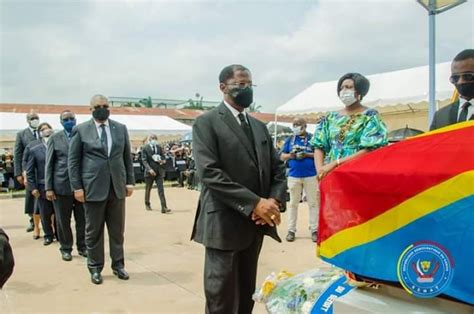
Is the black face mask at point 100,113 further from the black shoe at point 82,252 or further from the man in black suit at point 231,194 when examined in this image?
the man in black suit at point 231,194

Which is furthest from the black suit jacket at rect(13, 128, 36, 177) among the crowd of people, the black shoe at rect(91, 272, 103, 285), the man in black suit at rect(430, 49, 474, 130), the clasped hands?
the man in black suit at rect(430, 49, 474, 130)

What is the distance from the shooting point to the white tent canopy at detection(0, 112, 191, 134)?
23.2 metres

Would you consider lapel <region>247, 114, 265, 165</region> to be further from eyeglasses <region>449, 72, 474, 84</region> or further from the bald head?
the bald head

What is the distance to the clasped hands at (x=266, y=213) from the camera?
2553mm

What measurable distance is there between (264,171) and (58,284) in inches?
118

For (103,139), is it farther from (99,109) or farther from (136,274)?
(136,274)

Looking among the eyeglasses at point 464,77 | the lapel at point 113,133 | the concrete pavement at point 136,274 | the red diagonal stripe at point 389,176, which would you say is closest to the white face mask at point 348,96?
the eyeglasses at point 464,77

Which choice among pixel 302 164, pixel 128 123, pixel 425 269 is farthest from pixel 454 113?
pixel 128 123

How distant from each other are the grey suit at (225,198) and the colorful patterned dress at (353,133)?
Result: 106 centimetres

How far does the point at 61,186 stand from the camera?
6.07 metres

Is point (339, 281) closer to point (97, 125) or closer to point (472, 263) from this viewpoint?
point (472, 263)

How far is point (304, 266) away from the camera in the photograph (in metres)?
5.20

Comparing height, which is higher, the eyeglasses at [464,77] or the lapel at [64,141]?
the eyeglasses at [464,77]

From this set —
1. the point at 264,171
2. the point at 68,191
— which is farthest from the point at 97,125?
the point at 264,171
